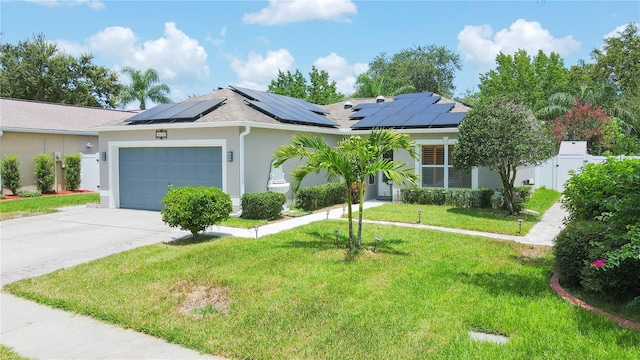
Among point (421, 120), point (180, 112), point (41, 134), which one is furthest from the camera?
point (41, 134)

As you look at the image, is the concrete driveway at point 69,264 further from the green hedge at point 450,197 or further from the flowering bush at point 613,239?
the green hedge at point 450,197

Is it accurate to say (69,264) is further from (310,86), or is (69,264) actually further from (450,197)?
(310,86)

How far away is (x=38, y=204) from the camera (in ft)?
50.8

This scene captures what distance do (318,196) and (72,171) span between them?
42.2ft

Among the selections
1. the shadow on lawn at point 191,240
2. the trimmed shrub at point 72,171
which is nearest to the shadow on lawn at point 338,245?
the shadow on lawn at point 191,240

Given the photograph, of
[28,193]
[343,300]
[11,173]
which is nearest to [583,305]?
[343,300]

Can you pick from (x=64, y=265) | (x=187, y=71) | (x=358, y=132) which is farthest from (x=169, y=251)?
(x=187, y=71)

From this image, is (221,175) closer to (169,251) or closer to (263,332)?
(169,251)

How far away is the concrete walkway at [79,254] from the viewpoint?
14.8 ft

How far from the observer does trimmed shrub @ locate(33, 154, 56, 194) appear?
1878 cm

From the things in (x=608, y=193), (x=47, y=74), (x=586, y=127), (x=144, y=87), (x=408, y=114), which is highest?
(x=47, y=74)

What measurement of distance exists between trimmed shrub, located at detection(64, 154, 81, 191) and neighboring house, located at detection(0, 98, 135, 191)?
21.8 inches

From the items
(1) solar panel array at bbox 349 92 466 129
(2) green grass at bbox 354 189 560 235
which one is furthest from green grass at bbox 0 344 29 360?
(1) solar panel array at bbox 349 92 466 129

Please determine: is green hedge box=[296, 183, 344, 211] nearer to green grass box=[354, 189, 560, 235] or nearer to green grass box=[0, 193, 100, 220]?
green grass box=[354, 189, 560, 235]
